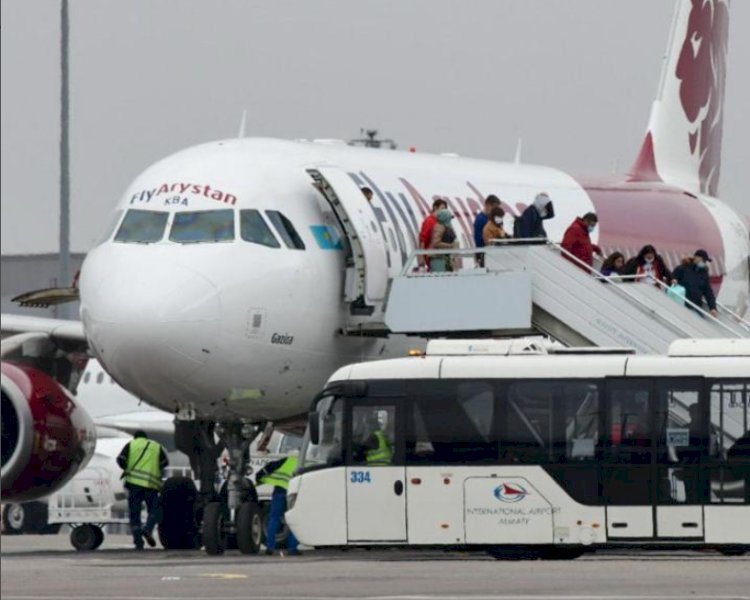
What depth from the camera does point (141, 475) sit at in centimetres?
3050

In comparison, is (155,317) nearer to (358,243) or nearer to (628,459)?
(358,243)

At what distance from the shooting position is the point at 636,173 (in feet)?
132

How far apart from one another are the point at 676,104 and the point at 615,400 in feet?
60.1

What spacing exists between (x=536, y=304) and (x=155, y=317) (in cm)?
507

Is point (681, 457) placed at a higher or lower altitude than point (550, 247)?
lower

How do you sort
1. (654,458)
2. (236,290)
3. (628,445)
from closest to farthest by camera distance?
(654,458) → (628,445) → (236,290)

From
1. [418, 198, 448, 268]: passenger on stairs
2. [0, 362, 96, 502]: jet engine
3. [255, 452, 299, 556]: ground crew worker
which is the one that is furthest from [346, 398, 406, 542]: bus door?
[0, 362, 96, 502]: jet engine

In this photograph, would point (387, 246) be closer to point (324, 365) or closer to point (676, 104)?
point (324, 365)

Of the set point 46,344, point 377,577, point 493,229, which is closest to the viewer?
point 377,577

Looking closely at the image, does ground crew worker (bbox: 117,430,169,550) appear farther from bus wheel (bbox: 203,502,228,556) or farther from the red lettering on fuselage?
the red lettering on fuselage

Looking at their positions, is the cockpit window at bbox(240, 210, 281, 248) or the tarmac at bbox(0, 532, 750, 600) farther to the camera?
the cockpit window at bbox(240, 210, 281, 248)

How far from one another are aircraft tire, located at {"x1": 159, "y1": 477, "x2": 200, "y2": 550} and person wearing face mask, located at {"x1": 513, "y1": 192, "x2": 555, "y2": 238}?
535 cm

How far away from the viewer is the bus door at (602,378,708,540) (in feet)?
78.9

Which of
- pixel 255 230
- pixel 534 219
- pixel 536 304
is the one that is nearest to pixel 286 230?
pixel 255 230
